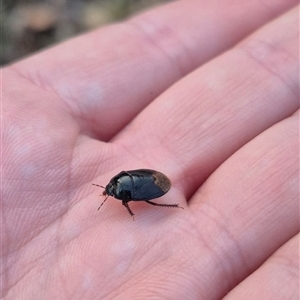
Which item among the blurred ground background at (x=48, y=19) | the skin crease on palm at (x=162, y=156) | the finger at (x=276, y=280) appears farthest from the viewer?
the blurred ground background at (x=48, y=19)

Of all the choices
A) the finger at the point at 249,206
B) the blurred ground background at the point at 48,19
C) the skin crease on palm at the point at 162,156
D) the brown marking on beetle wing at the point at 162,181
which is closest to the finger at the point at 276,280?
the skin crease on palm at the point at 162,156

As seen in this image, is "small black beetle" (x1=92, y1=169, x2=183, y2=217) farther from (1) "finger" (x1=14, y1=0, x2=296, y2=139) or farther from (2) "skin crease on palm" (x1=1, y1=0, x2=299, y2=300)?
(1) "finger" (x1=14, y1=0, x2=296, y2=139)

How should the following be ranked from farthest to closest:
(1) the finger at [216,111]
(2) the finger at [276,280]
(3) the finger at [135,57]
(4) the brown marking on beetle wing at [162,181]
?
1. (3) the finger at [135,57]
2. (1) the finger at [216,111]
3. (4) the brown marking on beetle wing at [162,181]
4. (2) the finger at [276,280]

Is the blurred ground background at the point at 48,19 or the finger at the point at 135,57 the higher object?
the finger at the point at 135,57

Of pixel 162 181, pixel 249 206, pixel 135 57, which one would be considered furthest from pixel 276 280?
pixel 135 57

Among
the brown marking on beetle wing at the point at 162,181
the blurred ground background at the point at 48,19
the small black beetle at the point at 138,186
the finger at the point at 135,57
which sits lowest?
the blurred ground background at the point at 48,19

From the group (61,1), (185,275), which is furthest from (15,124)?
(61,1)

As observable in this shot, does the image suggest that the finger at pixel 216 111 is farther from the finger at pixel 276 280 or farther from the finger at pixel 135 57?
the finger at pixel 276 280

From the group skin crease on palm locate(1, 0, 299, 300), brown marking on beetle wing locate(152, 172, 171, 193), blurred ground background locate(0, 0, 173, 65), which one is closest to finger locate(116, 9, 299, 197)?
skin crease on palm locate(1, 0, 299, 300)

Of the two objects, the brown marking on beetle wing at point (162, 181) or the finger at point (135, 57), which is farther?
the finger at point (135, 57)
